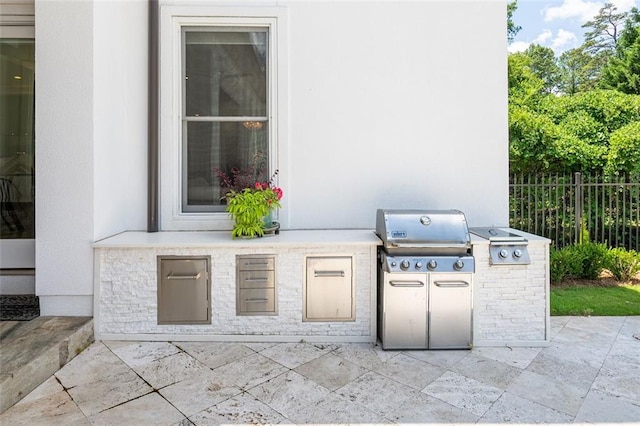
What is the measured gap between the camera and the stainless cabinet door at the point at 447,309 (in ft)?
10.5

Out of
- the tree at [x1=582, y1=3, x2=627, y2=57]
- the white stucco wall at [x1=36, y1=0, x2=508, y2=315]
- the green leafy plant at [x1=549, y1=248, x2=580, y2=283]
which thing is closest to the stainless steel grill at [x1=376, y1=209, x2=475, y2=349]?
the white stucco wall at [x1=36, y1=0, x2=508, y2=315]

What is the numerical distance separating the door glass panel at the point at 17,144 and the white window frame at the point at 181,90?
128 centimetres

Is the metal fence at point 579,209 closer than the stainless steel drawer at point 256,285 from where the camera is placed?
No

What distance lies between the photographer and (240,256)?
335cm

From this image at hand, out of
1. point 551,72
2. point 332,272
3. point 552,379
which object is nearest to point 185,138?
point 332,272

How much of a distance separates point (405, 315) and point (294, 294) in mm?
1051

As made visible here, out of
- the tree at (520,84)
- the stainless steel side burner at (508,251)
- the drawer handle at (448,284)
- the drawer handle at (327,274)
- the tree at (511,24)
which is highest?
the tree at (511,24)

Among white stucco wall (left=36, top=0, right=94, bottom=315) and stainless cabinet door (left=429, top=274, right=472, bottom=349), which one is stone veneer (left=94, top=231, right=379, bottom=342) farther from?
stainless cabinet door (left=429, top=274, right=472, bottom=349)

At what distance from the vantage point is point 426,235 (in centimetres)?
320

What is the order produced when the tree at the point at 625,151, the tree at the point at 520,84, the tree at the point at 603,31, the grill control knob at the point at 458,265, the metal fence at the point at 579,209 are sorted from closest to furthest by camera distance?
the grill control knob at the point at 458,265
the metal fence at the point at 579,209
the tree at the point at 625,151
the tree at the point at 520,84
the tree at the point at 603,31

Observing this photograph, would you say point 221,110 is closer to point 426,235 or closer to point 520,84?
point 426,235

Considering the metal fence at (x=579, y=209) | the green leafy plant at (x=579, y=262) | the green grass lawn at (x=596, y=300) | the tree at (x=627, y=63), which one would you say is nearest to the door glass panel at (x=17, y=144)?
the green grass lawn at (x=596, y=300)

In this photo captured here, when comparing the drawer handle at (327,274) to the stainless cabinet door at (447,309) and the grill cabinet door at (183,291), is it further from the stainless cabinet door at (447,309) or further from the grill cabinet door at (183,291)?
the grill cabinet door at (183,291)

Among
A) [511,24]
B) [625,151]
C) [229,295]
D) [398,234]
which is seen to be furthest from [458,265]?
[511,24]
